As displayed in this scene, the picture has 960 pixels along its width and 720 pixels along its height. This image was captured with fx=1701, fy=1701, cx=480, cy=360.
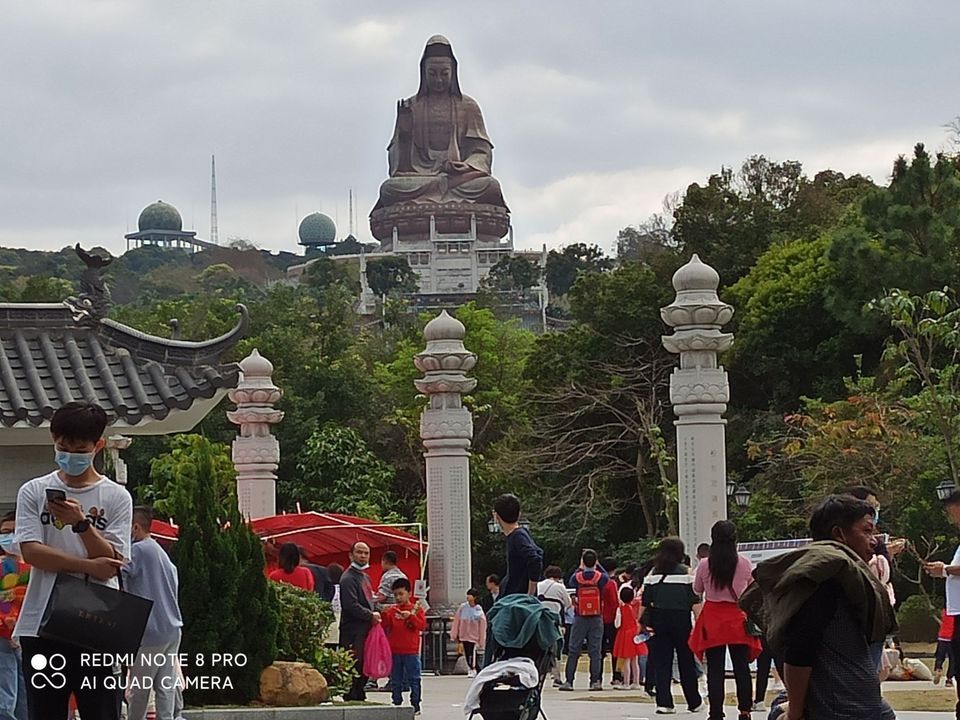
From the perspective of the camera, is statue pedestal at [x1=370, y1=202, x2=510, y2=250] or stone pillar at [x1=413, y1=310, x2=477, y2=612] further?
statue pedestal at [x1=370, y1=202, x2=510, y2=250]

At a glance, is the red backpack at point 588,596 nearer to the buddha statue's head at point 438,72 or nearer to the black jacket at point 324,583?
the black jacket at point 324,583

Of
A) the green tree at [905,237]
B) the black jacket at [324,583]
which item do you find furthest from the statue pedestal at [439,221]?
the black jacket at [324,583]

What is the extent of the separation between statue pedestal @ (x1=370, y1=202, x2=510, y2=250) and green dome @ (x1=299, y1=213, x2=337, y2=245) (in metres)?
28.1

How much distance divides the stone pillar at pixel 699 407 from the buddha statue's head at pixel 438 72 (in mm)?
74107

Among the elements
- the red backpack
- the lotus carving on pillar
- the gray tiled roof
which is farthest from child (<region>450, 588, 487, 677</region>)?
the gray tiled roof

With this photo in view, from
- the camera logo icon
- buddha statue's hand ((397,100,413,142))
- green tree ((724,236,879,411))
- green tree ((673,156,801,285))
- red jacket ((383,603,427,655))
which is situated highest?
buddha statue's hand ((397,100,413,142))

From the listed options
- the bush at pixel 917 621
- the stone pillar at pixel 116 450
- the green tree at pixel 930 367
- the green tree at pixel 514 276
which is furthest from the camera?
the green tree at pixel 514 276

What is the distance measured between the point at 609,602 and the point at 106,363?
7783 mm

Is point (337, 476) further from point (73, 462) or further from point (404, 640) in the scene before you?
point (73, 462)

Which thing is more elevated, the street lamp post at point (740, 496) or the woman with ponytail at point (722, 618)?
the street lamp post at point (740, 496)

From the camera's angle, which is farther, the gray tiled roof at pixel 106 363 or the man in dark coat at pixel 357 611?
the man in dark coat at pixel 357 611

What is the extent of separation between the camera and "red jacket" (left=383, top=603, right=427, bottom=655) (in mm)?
13703

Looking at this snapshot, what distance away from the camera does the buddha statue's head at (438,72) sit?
90.6m

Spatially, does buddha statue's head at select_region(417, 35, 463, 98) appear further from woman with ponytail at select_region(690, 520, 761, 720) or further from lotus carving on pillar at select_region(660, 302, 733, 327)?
woman with ponytail at select_region(690, 520, 761, 720)
